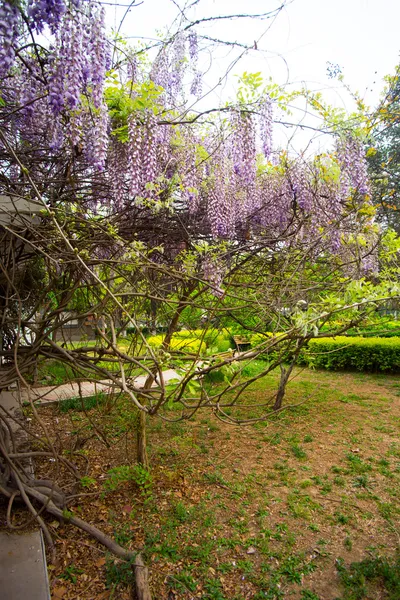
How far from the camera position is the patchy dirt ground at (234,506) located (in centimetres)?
278

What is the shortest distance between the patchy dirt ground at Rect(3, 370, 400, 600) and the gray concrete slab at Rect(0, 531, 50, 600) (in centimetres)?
25

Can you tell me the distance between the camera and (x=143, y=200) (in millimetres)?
3158

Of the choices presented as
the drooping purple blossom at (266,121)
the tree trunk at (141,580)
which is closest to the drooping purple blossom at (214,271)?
the drooping purple blossom at (266,121)

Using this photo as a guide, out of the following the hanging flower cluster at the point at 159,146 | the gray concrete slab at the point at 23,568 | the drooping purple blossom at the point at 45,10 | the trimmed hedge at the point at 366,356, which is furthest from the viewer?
the trimmed hedge at the point at 366,356

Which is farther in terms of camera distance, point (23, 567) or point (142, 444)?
point (142, 444)

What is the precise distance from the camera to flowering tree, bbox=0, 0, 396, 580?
215 centimetres

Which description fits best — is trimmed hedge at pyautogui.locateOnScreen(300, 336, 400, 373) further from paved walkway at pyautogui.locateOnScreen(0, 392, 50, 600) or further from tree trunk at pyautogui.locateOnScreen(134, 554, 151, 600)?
paved walkway at pyautogui.locateOnScreen(0, 392, 50, 600)

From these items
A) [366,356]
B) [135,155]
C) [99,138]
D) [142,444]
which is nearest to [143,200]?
[135,155]

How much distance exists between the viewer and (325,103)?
400cm

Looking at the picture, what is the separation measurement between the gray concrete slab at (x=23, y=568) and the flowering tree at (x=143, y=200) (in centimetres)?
29

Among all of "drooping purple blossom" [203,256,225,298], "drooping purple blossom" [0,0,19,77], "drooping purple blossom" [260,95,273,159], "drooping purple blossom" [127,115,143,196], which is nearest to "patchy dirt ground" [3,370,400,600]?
"drooping purple blossom" [203,256,225,298]

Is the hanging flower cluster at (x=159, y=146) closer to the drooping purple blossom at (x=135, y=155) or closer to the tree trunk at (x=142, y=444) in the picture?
the drooping purple blossom at (x=135, y=155)

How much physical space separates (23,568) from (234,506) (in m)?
1.78

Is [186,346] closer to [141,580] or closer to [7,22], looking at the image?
[141,580]
